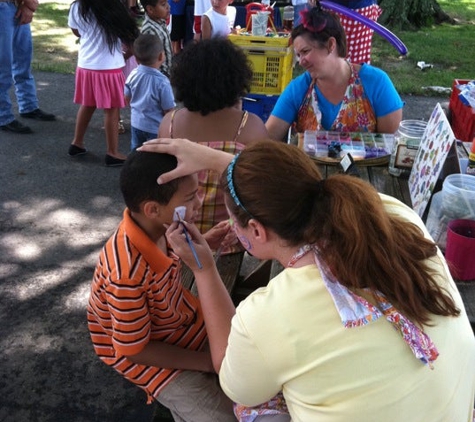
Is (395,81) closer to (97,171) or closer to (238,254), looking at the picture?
(97,171)

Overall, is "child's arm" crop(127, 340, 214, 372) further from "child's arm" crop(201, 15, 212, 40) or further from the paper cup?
"child's arm" crop(201, 15, 212, 40)

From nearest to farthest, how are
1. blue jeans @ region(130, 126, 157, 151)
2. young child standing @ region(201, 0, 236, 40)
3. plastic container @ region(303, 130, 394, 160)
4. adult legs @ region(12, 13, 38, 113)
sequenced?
plastic container @ region(303, 130, 394, 160), blue jeans @ region(130, 126, 157, 151), adult legs @ region(12, 13, 38, 113), young child standing @ region(201, 0, 236, 40)

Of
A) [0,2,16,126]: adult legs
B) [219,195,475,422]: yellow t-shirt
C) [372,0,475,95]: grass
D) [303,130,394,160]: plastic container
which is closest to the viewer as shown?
[219,195,475,422]: yellow t-shirt

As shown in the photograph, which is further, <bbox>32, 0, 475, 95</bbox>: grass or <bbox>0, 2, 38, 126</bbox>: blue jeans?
<bbox>32, 0, 475, 95</bbox>: grass

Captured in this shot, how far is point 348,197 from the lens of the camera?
4.06 feet

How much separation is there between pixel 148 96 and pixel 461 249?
2.93 m

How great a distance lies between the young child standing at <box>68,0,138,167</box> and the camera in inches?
173

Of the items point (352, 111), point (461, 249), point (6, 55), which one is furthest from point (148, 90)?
point (461, 249)

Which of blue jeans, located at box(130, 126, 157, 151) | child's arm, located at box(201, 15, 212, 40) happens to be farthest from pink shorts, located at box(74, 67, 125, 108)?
child's arm, located at box(201, 15, 212, 40)

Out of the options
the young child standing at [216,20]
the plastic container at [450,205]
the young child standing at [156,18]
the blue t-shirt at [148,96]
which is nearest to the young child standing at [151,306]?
the plastic container at [450,205]

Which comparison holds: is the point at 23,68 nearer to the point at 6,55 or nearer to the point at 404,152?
the point at 6,55

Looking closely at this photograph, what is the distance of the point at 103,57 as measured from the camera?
15.0 feet

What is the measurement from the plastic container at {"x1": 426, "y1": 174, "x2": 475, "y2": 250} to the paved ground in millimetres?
1472

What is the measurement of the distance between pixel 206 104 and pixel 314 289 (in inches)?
59.7
